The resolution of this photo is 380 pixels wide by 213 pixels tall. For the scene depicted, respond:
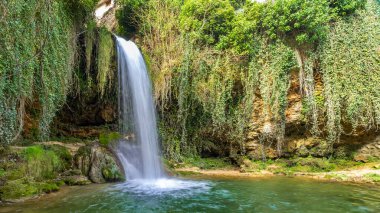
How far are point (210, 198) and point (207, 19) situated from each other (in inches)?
344

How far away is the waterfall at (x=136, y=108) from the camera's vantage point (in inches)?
404

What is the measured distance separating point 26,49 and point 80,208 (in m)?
3.78

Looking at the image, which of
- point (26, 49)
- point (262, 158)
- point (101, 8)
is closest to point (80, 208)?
point (26, 49)

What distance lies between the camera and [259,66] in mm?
11539

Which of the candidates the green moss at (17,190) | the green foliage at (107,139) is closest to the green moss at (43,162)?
the green moss at (17,190)

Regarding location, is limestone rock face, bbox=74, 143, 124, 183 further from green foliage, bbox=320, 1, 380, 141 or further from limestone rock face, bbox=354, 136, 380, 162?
limestone rock face, bbox=354, 136, 380, 162

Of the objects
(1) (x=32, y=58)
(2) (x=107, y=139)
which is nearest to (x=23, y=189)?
(1) (x=32, y=58)

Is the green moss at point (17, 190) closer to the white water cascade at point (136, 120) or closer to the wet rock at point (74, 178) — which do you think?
the wet rock at point (74, 178)

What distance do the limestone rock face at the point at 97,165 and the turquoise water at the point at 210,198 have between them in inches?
25.4

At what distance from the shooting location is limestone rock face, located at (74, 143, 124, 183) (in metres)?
8.10

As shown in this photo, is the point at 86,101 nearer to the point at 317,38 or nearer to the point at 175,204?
the point at 175,204

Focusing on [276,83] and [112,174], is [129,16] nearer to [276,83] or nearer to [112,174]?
[276,83]

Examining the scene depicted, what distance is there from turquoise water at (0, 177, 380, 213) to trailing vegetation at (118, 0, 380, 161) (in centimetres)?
372

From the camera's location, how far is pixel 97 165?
8.23 metres
